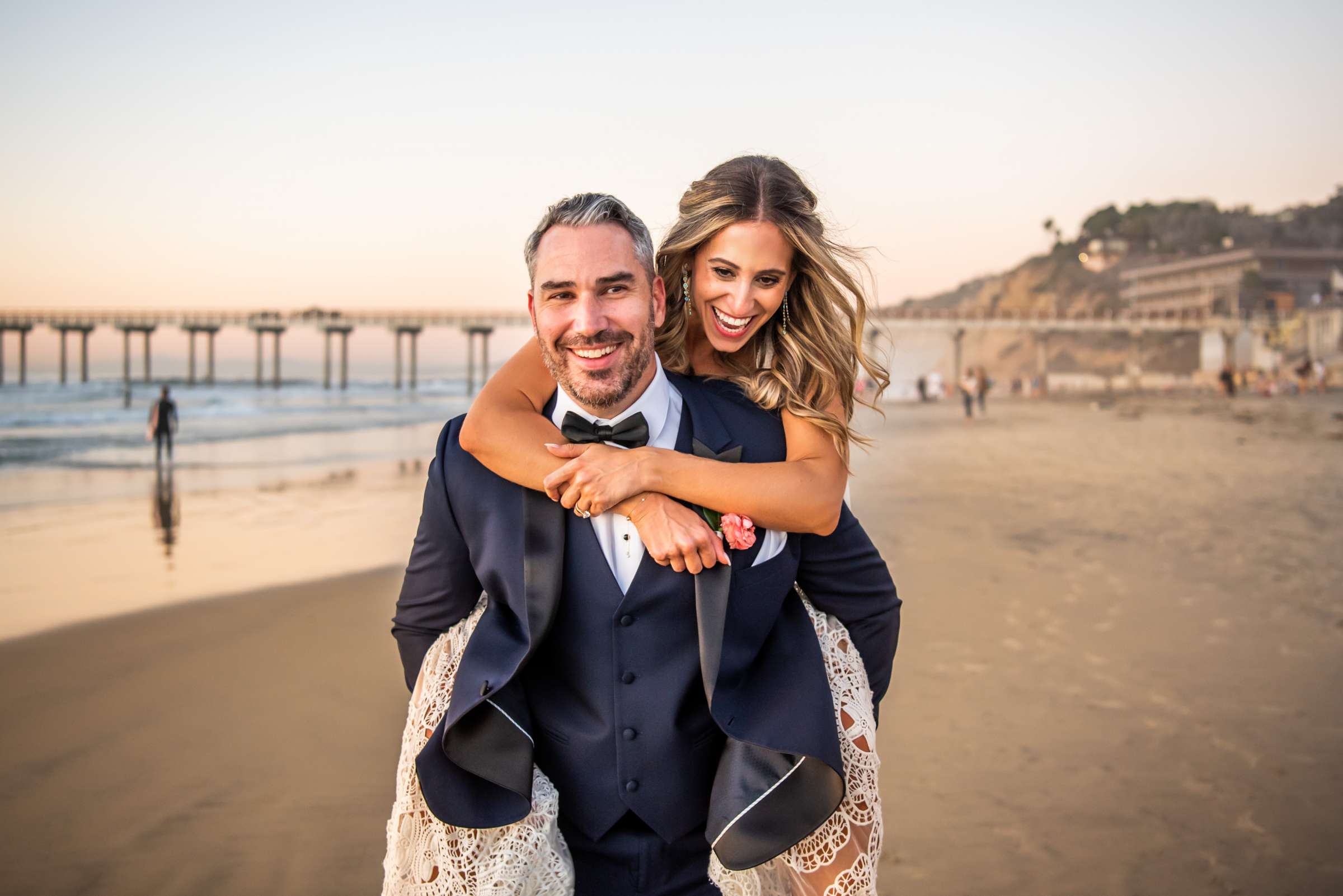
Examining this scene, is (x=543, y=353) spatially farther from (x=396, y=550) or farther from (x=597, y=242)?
(x=396, y=550)

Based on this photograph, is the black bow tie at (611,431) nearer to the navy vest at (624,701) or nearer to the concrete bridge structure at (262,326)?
the navy vest at (624,701)

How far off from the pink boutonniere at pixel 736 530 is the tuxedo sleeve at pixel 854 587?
0.25 m

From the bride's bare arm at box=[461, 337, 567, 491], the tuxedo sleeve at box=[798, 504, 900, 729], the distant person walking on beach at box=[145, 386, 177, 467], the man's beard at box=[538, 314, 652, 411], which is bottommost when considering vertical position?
the distant person walking on beach at box=[145, 386, 177, 467]

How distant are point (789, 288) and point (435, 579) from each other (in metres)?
1.26

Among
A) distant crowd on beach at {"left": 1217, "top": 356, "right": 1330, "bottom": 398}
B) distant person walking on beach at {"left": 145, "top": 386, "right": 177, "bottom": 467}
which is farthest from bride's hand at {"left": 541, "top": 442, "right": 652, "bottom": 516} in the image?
distant crowd on beach at {"left": 1217, "top": 356, "right": 1330, "bottom": 398}

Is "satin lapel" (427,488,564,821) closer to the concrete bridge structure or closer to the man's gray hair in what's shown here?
the man's gray hair

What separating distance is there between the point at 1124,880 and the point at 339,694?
420 cm

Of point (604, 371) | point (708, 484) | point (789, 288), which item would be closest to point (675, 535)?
point (708, 484)

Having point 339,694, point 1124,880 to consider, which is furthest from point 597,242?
point 339,694

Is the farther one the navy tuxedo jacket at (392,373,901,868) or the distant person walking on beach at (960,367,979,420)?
the distant person walking on beach at (960,367,979,420)

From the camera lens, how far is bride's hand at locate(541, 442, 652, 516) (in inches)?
74.4

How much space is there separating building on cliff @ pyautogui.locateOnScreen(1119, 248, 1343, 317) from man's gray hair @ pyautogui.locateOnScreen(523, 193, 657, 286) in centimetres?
7047

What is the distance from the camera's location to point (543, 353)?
206 centimetres

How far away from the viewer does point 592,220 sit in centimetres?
194
